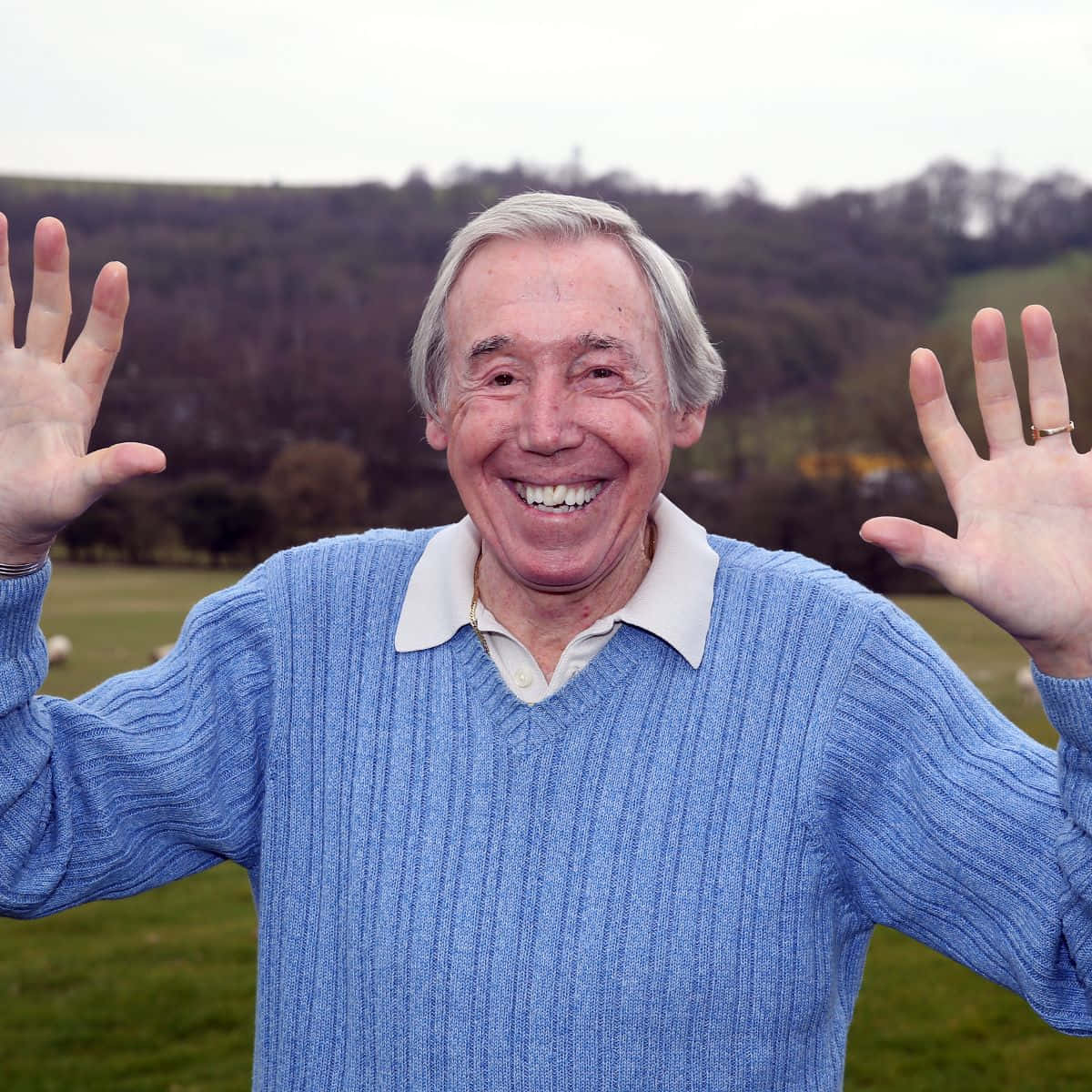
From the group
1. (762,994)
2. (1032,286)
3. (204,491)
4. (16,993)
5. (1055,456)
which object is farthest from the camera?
(1032,286)

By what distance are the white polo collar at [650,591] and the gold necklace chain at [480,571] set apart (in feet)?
0.05

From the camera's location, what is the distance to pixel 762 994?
6.71ft

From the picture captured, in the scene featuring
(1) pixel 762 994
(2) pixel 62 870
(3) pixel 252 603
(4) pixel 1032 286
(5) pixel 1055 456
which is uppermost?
(4) pixel 1032 286

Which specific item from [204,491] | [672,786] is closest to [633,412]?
[672,786]

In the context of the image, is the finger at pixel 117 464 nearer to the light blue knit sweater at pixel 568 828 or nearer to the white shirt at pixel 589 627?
the light blue knit sweater at pixel 568 828

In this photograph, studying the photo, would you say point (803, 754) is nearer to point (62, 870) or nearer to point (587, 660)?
point (587, 660)

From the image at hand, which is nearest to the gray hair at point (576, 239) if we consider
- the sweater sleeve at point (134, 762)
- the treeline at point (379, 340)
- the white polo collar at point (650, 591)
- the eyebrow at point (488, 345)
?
the eyebrow at point (488, 345)

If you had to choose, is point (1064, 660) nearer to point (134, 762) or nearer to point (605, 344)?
point (605, 344)

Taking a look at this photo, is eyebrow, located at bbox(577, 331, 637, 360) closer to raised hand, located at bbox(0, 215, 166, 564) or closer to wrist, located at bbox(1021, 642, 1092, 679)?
raised hand, located at bbox(0, 215, 166, 564)

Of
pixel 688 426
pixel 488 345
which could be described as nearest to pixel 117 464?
pixel 488 345

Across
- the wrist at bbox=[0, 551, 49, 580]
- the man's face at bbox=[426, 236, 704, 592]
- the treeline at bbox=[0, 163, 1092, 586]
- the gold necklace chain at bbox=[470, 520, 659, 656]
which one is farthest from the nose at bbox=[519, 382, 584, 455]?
the treeline at bbox=[0, 163, 1092, 586]

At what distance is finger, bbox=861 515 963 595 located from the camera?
1.81 metres

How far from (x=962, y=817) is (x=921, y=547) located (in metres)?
0.44

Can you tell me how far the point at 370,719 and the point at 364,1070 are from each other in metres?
0.57
